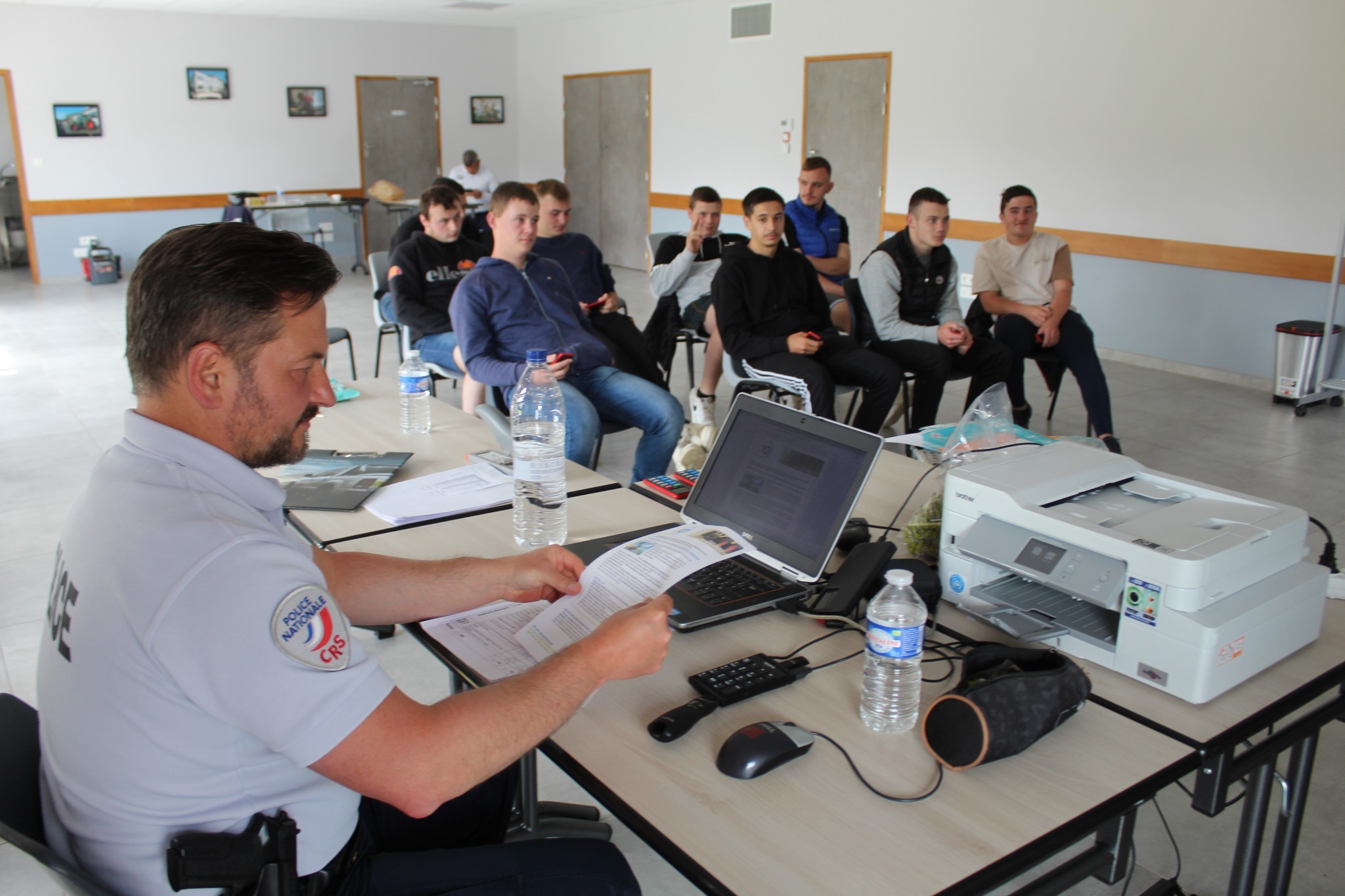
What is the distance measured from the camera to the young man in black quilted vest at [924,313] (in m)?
4.43

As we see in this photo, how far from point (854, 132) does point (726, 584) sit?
295 inches

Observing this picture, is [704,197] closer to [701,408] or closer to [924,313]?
[701,408]

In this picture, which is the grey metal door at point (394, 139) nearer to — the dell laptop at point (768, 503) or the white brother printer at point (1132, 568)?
the dell laptop at point (768, 503)

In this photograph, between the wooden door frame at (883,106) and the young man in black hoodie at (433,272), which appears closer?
the young man in black hoodie at (433,272)

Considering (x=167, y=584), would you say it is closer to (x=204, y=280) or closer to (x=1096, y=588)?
(x=204, y=280)

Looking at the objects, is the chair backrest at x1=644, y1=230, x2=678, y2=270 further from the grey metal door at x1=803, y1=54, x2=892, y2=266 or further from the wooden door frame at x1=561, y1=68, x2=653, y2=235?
the wooden door frame at x1=561, y1=68, x2=653, y2=235

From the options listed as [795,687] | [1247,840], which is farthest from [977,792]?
[1247,840]

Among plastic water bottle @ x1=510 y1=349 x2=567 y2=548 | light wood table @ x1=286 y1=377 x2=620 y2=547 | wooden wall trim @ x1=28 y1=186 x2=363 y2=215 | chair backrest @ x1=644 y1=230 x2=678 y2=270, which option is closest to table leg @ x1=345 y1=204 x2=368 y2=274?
wooden wall trim @ x1=28 y1=186 x2=363 y2=215

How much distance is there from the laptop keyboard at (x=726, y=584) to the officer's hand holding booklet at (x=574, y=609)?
54 mm

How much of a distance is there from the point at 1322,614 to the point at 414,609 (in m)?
1.47

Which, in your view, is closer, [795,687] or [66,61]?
[795,687]

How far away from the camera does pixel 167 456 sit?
43.1 inches

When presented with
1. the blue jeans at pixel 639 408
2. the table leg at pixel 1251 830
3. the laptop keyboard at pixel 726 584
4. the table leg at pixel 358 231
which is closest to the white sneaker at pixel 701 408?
the blue jeans at pixel 639 408

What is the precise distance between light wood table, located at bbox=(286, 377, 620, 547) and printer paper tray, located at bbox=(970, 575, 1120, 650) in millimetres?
960
